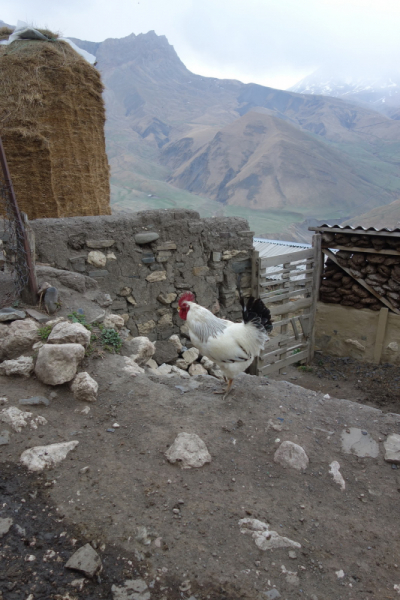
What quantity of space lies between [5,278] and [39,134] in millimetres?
2775

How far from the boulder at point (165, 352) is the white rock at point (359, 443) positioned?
3258mm

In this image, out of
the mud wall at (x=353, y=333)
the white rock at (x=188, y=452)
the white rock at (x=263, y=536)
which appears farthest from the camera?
the mud wall at (x=353, y=333)

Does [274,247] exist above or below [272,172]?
below

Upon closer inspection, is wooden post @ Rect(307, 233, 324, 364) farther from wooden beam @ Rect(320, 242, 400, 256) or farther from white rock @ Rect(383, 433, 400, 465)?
white rock @ Rect(383, 433, 400, 465)

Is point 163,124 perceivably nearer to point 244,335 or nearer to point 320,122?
point 320,122

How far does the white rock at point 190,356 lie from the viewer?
5.80m

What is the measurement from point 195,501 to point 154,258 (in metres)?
3.83

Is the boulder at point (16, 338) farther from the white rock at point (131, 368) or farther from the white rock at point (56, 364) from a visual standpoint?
the white rock at point (131, 368)

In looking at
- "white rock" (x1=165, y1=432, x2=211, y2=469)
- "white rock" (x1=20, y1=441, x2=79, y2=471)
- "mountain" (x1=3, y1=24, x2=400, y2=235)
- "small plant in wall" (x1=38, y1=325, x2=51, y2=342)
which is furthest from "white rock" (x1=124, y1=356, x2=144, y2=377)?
"mountain" (x1=3, y1=24, x2=400, y2=235)

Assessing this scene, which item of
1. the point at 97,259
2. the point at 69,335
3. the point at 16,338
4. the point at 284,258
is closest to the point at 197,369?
the point at 97,259

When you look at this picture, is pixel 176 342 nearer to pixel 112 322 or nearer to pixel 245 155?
pixel 112 322

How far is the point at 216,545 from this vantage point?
6.38 ft

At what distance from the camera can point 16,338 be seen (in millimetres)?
3184

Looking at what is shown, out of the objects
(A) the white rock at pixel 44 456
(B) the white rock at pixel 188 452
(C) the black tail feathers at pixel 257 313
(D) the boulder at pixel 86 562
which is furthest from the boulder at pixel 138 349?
(D) the boulder at pixel 86 562
